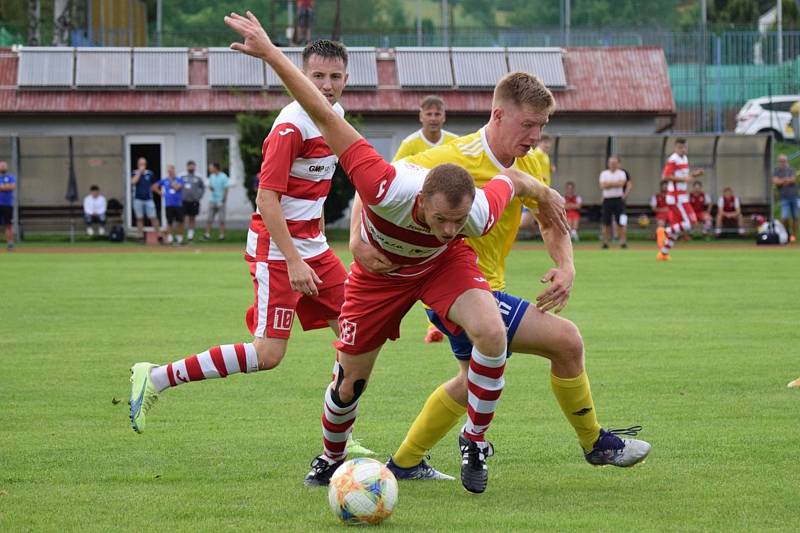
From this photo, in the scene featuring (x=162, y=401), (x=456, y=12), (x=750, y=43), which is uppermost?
(x=456, y=12)

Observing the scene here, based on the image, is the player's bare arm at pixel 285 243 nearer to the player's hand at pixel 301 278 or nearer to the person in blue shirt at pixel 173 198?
the player's hand at pixel 301 278

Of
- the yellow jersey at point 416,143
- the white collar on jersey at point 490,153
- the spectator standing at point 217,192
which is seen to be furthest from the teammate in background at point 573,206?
the white collar on jersey at point 490,153

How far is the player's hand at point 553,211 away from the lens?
6.30 m

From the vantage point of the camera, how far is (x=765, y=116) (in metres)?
40.8

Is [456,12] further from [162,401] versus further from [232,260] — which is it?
[162,401]

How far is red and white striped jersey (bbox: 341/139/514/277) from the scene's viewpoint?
5582 millimetres

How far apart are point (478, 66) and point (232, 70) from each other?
8041 millimetres

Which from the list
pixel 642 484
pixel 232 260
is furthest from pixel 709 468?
pixel 232 260

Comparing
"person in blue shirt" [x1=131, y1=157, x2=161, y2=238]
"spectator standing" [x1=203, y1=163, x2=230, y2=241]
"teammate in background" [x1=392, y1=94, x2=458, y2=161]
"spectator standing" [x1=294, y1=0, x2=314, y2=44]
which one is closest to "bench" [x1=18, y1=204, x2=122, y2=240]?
"person in blue shirt" [x1=131, y1=157, x2=161, y2=238]

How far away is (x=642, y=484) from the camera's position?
6.13 meters

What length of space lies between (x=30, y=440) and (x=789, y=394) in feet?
16.9

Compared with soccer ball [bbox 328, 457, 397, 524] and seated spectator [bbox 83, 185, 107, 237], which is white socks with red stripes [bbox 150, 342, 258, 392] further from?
seated spectator [bbox 83, 185, 107, 237]

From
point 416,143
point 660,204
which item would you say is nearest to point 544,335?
point 416,143

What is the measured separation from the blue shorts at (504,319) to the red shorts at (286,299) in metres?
1.21
